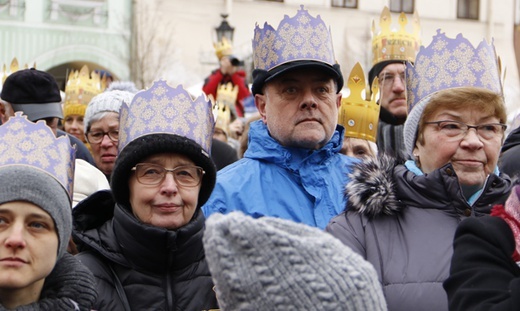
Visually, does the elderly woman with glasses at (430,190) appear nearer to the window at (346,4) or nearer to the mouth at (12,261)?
the mouth at (12,261)

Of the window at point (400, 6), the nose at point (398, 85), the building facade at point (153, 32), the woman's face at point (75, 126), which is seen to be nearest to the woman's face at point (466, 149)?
the nose at point (398, 85)

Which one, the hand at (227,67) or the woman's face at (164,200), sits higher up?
the hand at (227,67)

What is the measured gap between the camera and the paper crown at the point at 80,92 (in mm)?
7363

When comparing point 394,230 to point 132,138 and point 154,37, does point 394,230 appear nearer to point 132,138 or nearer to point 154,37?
point 132,138

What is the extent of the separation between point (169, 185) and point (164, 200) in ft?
0.21

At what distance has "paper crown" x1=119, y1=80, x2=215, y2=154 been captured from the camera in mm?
4004

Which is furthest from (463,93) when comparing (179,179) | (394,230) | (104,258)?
(104,258)

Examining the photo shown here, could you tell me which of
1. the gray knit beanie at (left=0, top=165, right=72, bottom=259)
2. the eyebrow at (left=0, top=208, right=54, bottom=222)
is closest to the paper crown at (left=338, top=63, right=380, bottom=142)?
the gray knit beanie at (left=0, top=165, right=72, bottom=259)

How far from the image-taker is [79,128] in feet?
23.5

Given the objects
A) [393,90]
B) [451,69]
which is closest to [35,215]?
[451,69]

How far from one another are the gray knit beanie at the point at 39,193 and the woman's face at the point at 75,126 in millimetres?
3843

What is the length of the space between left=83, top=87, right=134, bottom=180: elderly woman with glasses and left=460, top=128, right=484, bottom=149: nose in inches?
100

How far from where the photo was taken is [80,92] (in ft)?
A: 24.8

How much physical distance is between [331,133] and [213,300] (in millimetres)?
1066
